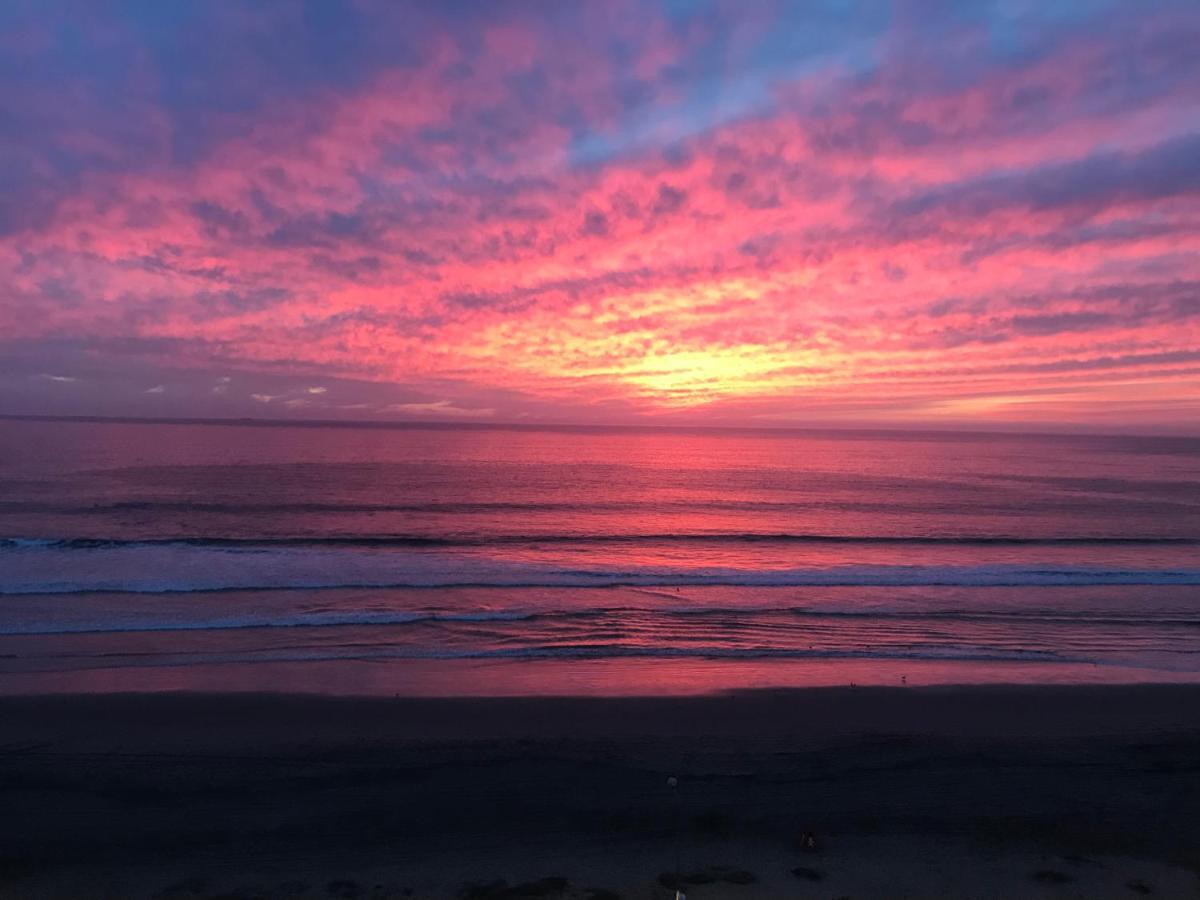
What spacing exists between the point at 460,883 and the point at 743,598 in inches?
489

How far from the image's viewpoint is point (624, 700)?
10.1m

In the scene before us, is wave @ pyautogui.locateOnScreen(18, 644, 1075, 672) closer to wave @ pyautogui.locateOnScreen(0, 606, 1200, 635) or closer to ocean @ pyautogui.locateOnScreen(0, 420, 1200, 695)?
ocean @ pyautogui.locateOnScreen(0, 420, 1200, 695)

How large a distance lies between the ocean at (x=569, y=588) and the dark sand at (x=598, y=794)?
1355 mm

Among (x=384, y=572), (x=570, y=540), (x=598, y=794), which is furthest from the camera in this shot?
(x=570, y=540)

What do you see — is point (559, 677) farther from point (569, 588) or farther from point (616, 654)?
point (569, 588)

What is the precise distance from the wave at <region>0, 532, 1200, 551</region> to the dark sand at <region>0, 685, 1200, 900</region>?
14.1 meters

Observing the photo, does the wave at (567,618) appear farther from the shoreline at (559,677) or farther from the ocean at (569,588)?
the shoreline at (559,677)

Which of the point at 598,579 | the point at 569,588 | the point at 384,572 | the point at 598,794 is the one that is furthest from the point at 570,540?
the point at 598,794

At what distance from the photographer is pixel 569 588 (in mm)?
18219

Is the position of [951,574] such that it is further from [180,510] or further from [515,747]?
[180,510]

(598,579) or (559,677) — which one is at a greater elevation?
(559,677)

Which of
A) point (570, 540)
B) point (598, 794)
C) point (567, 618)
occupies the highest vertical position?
point (598, 794)

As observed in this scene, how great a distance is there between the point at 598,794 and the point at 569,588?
35.9 ft

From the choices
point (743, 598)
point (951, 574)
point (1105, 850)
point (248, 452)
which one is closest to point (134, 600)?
point (743, 598)
